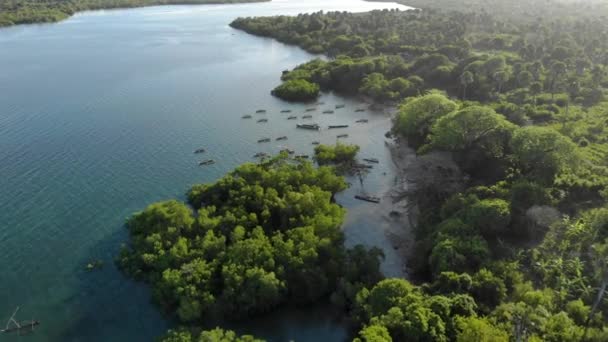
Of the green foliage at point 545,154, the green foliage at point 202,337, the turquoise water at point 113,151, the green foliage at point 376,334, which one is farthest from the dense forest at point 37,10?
the green foliage at point 376,334

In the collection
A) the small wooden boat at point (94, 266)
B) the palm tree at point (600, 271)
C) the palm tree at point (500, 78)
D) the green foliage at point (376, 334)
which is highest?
the palm tree at point (500, 78)

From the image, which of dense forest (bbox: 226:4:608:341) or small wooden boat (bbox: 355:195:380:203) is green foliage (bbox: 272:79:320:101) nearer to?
dense forest (bbox: 226:4:608:341)

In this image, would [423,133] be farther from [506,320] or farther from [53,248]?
[53,248]

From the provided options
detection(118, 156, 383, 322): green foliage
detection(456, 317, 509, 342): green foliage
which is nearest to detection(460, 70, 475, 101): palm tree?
detection(118, 156, 383, 322): green foliage

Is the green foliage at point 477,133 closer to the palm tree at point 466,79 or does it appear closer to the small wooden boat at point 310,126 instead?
the small wooden boat at point 310,126

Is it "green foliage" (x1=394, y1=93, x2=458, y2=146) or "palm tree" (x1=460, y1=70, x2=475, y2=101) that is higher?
"palm tree" (x1=460, y1=70, x2=475, y2=101)

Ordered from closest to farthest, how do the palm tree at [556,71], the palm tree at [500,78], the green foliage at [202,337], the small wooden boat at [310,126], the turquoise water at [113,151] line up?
the green foliage at [202,337] → the turquoise water at [113,151] → the small wooden boat at [310,126] → the palm tree at [556,71] → the palm tree at [500,78]
